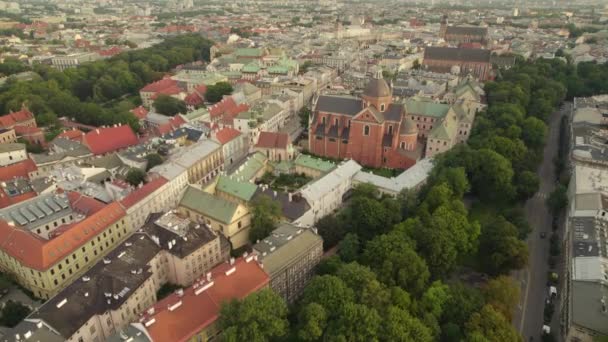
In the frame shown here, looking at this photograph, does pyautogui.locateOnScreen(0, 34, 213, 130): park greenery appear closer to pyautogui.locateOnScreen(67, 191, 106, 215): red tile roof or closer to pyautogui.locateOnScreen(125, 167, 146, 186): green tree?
pyautogui.locateOnScreen(125, 167, 146, 186): green tree

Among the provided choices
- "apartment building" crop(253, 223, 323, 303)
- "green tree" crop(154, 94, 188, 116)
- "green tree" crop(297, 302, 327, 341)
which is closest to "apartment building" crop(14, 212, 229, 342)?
"apartment building" crop(253, 223, 323, 303)

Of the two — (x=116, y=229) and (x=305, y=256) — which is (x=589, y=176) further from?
(x=116, y=229)

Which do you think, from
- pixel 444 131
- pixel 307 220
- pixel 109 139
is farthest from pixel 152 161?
pixel 444 131

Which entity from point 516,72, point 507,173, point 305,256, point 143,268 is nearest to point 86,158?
point 143,268

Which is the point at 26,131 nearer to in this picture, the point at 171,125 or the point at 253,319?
the point at 171,125

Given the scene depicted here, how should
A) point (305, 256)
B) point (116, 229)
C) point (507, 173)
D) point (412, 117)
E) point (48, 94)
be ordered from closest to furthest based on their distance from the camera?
point (305, 256) → point (116, 229) → point (507, 173) → point (412, 117) → point (48, 94)

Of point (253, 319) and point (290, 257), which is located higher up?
point (253, 319)
